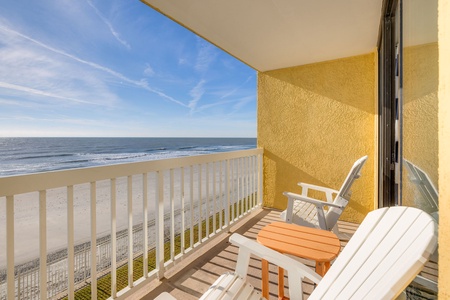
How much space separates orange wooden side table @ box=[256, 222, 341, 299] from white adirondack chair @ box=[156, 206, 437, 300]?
0.60ft

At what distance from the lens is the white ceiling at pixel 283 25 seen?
2.10 meters

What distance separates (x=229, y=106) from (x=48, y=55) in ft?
57.3

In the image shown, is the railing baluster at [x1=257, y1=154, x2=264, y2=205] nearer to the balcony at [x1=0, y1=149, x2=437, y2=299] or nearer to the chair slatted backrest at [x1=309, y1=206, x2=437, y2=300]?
the balcony at [x1=0, y1=149, x2=437, y2=299]

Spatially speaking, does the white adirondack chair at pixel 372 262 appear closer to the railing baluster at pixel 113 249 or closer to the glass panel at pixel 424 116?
the glass panel at pixel 424 116

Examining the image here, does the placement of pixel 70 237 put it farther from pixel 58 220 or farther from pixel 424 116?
pixel 58 220

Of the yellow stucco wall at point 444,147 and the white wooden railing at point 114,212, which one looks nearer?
the yellow stucco wall at point 444,147

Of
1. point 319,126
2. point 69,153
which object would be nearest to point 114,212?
point 319,126

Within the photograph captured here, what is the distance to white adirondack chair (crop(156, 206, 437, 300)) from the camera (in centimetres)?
61

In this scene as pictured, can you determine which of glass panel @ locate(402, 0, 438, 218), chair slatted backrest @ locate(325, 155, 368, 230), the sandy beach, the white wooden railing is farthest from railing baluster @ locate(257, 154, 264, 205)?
glass panel @ locate(402, 0, 438, 218)

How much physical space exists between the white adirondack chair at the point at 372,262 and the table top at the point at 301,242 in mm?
211

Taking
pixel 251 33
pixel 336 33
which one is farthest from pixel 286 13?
pixel 336 33

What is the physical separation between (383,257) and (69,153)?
21.8 meters

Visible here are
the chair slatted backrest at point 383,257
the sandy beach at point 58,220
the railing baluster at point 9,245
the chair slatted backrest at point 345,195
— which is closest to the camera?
Answer: the chair slatted backrest at point 383,257

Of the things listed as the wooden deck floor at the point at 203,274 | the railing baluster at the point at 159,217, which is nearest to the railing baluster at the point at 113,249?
the wooden deck floor at the point at 203,274
